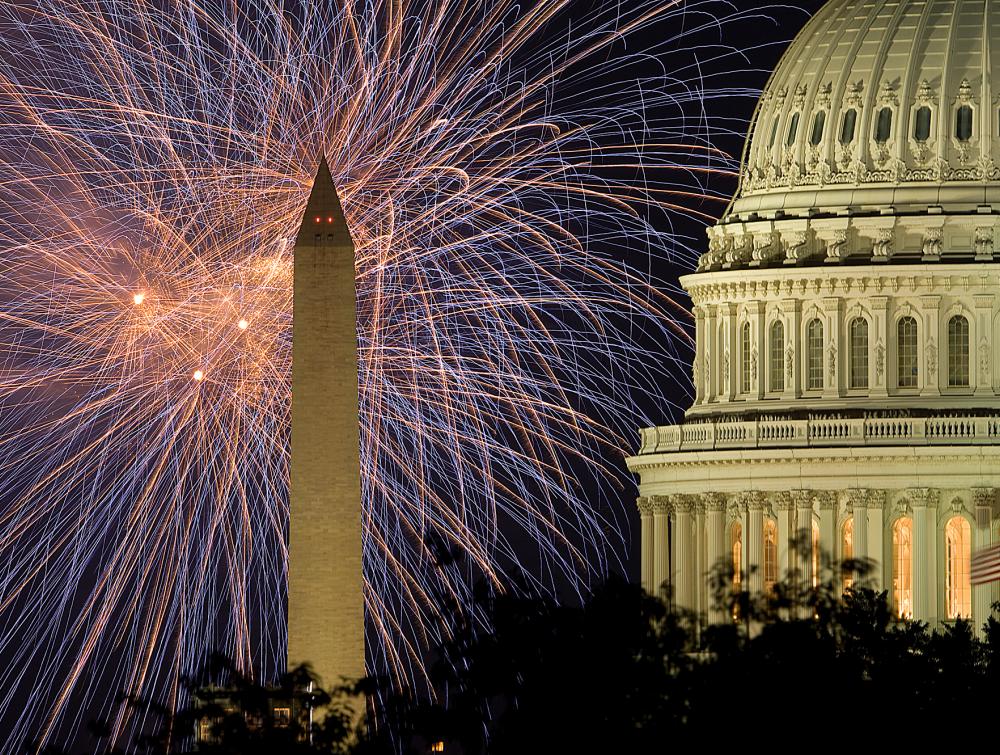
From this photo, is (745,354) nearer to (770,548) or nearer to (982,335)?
(770,548)

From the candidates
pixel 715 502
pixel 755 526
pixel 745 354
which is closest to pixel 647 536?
pixel 715 502

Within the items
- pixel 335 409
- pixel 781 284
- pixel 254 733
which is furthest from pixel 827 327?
pixel 254 733

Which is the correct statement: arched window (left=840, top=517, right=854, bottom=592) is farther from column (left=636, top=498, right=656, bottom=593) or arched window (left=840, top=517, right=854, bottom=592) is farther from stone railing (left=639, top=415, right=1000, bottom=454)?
column (left=636, top=498, right=656, bottom=593)

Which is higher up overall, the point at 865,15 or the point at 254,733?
the point at 865,15

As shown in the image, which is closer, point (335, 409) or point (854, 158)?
point (335, 409)

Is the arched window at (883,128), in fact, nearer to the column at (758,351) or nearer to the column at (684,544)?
the column at (758,351)

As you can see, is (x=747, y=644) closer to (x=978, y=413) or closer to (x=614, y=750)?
(x=614, y=750)

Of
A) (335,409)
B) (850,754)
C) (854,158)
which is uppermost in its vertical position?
(854,158)
